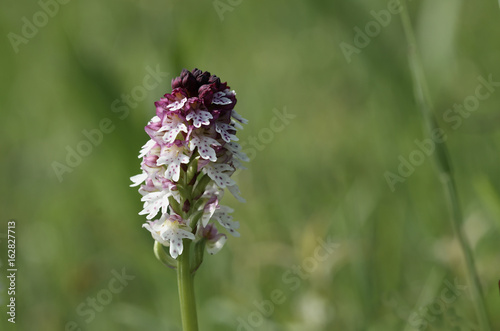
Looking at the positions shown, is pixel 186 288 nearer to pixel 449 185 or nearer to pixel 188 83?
pixel 188 83

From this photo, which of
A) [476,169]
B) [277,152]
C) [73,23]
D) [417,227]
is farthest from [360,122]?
[73,23]

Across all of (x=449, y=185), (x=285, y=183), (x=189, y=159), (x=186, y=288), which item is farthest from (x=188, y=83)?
(x=285, y=183)

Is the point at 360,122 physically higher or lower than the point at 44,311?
higher

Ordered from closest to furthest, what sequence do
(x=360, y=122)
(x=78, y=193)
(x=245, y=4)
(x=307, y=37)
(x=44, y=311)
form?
(x=44, y=311)
(x=78, y=193)
(x=360, y=122)
(x=307, y=37)
(x=245, y=4)

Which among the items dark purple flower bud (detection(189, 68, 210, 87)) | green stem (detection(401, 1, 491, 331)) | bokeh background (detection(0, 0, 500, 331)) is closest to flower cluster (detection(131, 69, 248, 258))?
dark purple flower bud (detection(189, 68, 210, 87))

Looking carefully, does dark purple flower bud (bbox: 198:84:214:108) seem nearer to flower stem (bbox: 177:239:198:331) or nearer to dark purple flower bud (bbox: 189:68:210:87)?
dark purple flower bud (bbox: 189:68:210:87)

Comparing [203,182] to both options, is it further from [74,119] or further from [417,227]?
[74,119]
